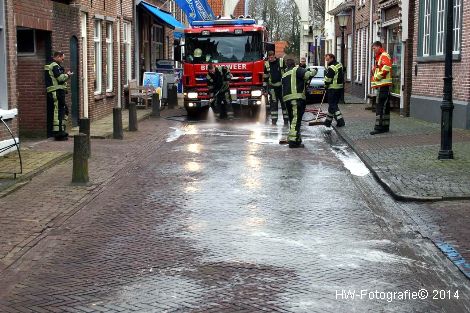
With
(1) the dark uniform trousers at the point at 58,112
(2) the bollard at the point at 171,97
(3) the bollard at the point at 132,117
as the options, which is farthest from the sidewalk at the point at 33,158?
(2) the bollard at the point at 171,97

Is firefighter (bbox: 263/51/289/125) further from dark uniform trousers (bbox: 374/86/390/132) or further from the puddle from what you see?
the puddle

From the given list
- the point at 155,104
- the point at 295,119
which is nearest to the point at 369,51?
the point at 155,104

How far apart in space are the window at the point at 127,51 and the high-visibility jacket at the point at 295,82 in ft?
43.2

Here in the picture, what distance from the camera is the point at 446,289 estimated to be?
597 cm

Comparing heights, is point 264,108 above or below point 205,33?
below

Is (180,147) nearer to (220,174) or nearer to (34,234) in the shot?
(220,174)

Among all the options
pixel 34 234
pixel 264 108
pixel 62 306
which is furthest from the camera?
pixel 264 108

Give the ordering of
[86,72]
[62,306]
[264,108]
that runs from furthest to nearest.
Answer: [264,108], [86,72], [62,306]

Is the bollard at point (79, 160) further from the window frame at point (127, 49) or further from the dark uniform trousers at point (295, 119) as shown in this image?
the window frame at point (127, 49)

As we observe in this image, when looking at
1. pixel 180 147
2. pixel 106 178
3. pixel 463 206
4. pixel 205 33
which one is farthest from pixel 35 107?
pixel 463 206

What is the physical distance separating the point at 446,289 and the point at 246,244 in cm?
212

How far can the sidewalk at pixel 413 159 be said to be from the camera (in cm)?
1009

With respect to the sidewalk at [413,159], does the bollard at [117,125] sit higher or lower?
higher

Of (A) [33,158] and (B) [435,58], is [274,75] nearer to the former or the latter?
(B) [435,58]
